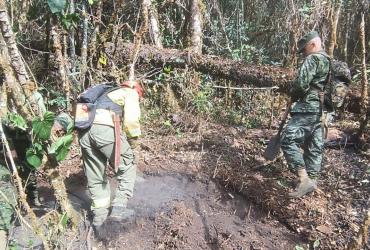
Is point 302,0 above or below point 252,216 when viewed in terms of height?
above

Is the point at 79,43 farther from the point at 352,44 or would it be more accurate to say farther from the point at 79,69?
the point at 352,44

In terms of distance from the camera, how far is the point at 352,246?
117 inches

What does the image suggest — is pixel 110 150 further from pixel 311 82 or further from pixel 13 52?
pixel 311 82

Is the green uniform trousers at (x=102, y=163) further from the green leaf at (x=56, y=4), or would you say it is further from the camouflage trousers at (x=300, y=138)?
the camouflage trousers at (x=300, y=138)

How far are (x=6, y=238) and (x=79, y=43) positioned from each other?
13.8ft

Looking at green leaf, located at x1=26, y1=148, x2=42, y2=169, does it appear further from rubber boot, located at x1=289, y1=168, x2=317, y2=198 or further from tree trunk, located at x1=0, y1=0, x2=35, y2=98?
rubber boot, located at x1=289, y1=168, x2=317, y2=198

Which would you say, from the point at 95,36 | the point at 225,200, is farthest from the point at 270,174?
the point at 95,36

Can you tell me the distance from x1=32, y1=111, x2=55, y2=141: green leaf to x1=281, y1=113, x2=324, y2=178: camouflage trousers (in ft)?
9.27

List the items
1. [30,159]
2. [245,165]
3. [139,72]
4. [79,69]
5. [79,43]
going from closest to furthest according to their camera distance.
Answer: [30,159] → [245,165] → [79,69] → [79,43] → [139,72]

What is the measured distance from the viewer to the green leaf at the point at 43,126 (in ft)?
10.6

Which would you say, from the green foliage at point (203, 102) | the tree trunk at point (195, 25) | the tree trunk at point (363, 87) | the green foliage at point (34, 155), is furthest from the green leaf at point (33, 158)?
the tree trunk at point (195, 25)

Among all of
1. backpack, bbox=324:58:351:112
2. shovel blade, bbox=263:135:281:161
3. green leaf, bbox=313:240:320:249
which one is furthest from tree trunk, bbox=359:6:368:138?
green leaf, bbox=313:240:320:249

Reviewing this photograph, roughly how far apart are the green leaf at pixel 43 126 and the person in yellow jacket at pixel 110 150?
647mm

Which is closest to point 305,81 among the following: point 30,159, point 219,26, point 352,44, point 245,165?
point 245,165
